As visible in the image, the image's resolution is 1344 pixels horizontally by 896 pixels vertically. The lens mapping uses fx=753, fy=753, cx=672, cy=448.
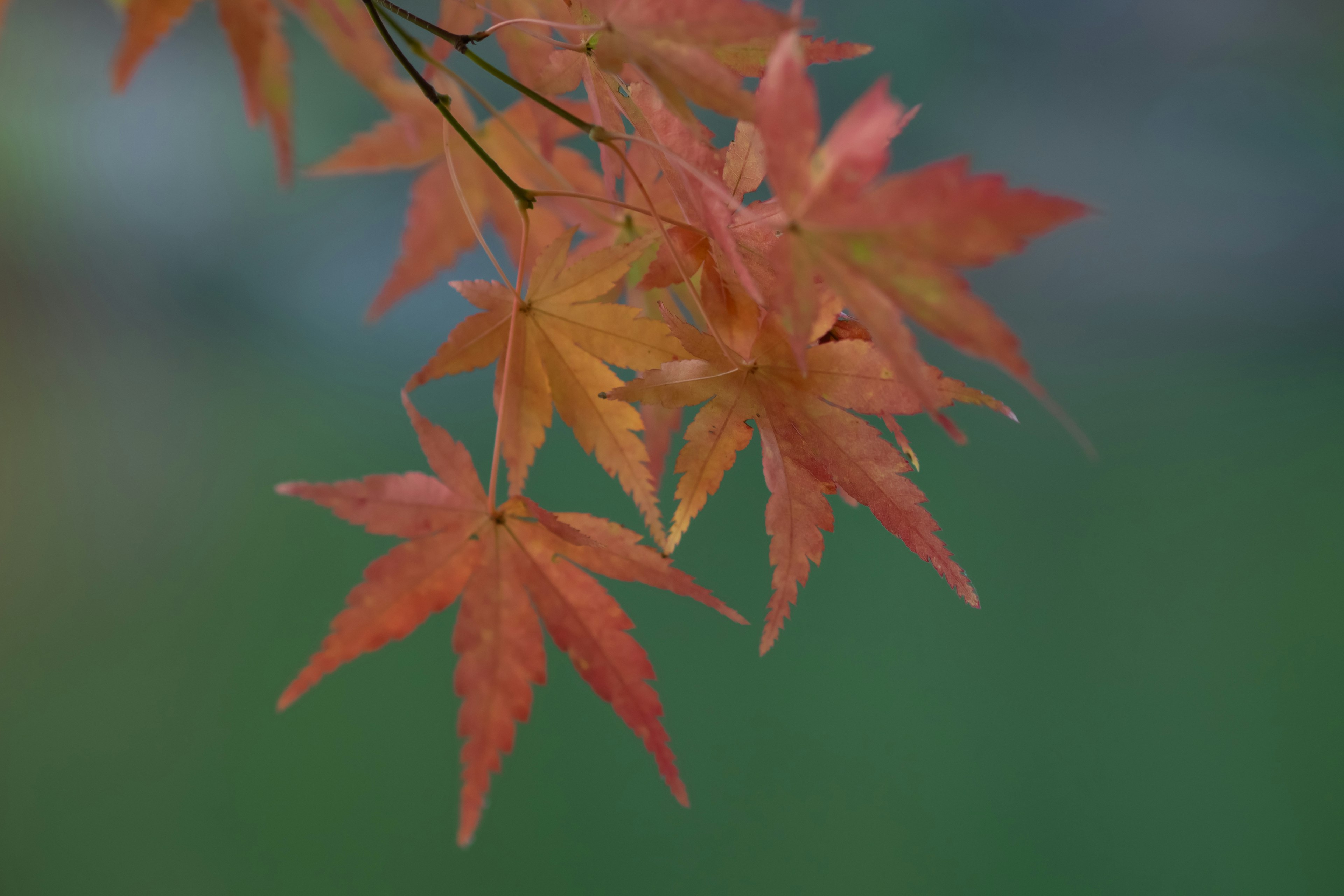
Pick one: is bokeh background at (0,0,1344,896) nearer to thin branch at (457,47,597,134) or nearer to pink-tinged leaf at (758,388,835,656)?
pink-tinged leaf at (758,388,835,656)

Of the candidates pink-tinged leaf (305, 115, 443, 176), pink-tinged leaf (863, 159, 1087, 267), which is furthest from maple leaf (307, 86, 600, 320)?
pink-tinged leaf (863, 159, 1087, 267)

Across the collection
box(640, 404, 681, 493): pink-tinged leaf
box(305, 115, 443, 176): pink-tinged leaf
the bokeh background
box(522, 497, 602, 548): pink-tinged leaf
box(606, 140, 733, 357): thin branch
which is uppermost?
box(305, 115, 443, 176): pink-tinged leaf

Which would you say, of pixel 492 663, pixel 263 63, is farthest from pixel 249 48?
pixel 492 663

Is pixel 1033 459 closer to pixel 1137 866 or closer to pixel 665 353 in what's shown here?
pixel 1137 866

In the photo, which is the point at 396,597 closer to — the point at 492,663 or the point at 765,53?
the point at 492,663

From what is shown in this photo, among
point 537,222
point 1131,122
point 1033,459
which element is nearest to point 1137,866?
point 1033,459
